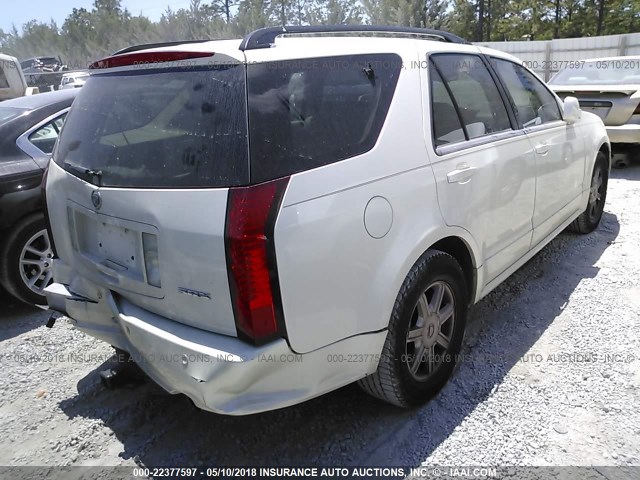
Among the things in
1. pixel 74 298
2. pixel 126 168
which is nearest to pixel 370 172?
pixel 126 168

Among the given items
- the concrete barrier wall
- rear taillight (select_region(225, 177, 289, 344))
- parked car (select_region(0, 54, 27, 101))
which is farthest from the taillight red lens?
the concrete barrier wall

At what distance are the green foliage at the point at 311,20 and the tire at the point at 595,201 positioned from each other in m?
9.25

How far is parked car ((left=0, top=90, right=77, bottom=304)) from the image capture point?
12.5ft

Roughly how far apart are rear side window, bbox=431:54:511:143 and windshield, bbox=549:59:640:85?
5.77 metres

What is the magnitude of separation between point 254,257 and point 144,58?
1111 mm

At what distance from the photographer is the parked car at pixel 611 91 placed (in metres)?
7.04

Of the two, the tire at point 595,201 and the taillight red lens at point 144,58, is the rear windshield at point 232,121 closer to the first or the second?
the taillight red lens at point 144,58

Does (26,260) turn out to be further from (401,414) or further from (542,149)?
(542,149)

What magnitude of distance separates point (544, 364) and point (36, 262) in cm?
374

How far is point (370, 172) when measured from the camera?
214 centimetres

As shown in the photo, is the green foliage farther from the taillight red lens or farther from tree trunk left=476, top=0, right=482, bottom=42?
the taillight red lens

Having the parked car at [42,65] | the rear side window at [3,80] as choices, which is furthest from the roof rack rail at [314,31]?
the parked car at [42,65]

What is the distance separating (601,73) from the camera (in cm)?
817

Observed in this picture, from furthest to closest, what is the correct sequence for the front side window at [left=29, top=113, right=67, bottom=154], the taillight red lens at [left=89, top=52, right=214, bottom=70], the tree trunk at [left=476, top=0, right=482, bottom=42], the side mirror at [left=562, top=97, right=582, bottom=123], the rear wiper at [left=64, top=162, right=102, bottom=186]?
1. the tree trunk at [left=476, top=0, right=482, bottom=42]
2. the front side window at [left=29, top=113, right=67, bottom=154]
3. the side mirror at [left=562, top=97, right=582, bottom=123]
4. the rear wiper at [left=64, top=162, right=102, bottom=186]
5. the taillight red lens at [left=89, top=52, right=214, bottom=70]
